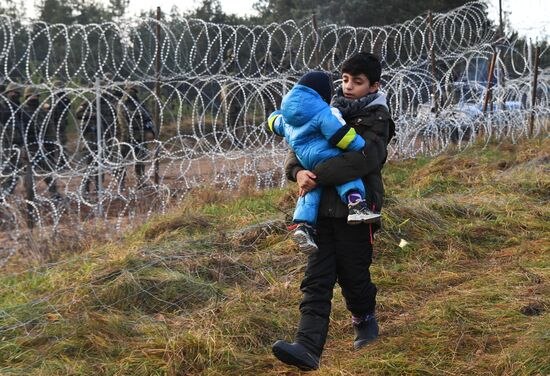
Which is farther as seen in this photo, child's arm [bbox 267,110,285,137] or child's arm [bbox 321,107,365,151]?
child's arm [bbox 267,110,285,137]

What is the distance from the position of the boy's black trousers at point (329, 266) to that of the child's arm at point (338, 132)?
1.14 ft

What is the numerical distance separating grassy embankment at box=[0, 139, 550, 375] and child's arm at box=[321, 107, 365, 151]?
0.96 m

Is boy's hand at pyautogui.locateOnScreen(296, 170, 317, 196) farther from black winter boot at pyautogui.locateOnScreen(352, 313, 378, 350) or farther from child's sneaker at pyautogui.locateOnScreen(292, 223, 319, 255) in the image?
black winter boot at pyautogui.locateOnScreen(352, 313, 378, 350)

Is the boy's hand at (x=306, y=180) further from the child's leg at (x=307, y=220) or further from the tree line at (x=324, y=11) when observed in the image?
the tree line at (x=324, y=11)

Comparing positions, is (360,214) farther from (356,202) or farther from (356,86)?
(356,86)

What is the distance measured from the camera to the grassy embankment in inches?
132

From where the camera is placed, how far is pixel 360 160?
3193mm

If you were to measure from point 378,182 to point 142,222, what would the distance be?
4.07 m

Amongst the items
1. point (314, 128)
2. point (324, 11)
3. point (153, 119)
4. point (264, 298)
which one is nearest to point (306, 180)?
point (314, 128)

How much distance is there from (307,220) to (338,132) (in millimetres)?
415

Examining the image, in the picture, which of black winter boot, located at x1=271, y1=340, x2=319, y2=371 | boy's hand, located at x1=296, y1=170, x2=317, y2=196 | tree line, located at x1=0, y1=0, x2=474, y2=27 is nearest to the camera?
black winter boot, located at x1=271, y1=340, x2=319, y2=371

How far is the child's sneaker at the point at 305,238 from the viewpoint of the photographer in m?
3.17

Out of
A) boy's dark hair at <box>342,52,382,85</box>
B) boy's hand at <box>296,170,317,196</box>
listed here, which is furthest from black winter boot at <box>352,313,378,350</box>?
boy's dark hair at <box>342,52,382,85</box>

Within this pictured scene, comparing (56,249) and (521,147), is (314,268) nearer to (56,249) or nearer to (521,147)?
(56,249)
